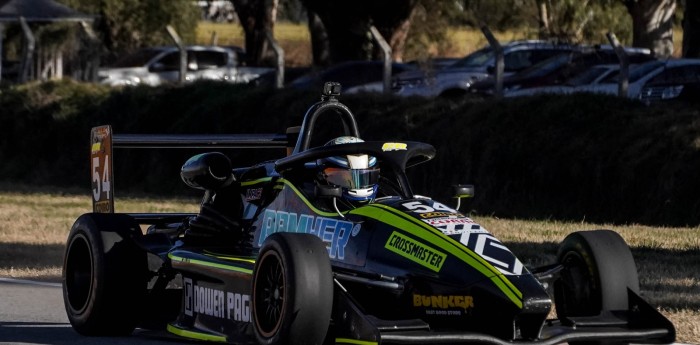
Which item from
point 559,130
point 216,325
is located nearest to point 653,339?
point 216,325

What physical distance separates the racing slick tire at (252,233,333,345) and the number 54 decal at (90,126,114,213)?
2767 millimetres

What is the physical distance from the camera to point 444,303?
7215mm

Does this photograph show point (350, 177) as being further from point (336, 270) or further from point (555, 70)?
point (555, 70)

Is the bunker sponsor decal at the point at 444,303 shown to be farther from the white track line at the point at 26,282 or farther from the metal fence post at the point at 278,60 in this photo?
the metal fence post at the point at 278,60

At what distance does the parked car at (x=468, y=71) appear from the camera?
2509 cm

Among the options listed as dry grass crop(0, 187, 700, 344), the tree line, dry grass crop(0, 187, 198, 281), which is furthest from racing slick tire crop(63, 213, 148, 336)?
the tree line

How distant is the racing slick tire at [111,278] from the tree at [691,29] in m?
17.4

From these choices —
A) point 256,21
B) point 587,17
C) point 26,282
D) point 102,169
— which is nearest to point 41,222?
point 26,282

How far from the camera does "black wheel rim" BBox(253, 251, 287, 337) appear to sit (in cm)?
737

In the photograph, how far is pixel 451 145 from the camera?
1933 centimetres

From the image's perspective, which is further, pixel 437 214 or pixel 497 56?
pixel 497 56

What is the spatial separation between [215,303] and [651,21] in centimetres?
2853

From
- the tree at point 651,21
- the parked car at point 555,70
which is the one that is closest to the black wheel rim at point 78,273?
the parked car at point 555,70

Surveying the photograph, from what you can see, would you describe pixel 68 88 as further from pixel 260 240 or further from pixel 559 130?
pixel 260 240
